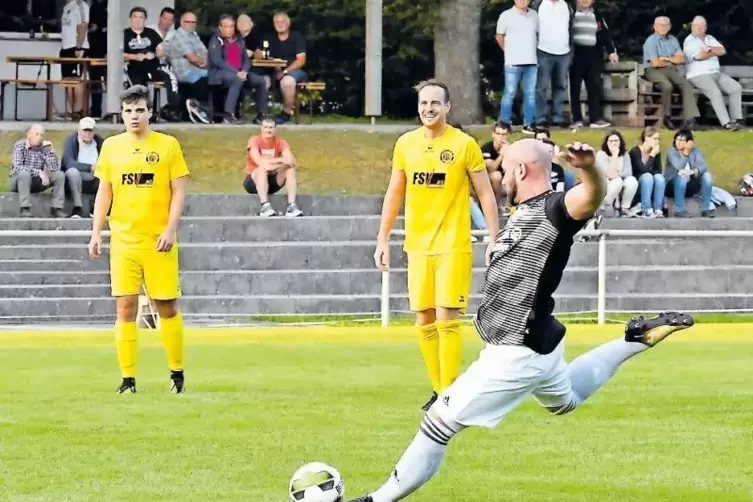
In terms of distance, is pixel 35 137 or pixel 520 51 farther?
pixel 520 51

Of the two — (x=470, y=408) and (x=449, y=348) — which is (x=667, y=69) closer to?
(x=449, y=348)

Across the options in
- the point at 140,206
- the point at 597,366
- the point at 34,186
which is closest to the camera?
the point at 597,366

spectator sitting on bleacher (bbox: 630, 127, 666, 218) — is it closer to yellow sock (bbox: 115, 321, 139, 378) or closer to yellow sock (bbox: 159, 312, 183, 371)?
yellow sock (bbox: 159, 312, 183, 371)

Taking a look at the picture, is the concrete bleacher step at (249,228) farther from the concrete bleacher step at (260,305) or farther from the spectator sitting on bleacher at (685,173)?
the spectator sitting on bleacher at (685,173)

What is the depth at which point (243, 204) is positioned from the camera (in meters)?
21.8

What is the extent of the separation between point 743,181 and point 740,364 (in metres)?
10.3

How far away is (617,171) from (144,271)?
10.9m

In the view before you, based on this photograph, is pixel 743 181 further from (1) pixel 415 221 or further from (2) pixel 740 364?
(1) pixel 415 221

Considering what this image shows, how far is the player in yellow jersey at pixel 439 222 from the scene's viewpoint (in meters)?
11.1

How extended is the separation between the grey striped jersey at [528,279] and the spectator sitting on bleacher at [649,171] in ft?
48.2

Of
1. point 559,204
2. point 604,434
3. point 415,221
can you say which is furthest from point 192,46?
point 559,204

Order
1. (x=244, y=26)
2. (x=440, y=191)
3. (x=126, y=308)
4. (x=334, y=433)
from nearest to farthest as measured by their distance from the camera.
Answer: (x=334, y=433)
(x=440, y=191)
(x=126, y=308)
(x=244, y=26)

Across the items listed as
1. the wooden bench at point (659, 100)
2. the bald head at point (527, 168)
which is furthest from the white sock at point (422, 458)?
the wooden bench at point (659, 100)

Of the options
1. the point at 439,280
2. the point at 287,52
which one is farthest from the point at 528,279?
the point at 287,52
